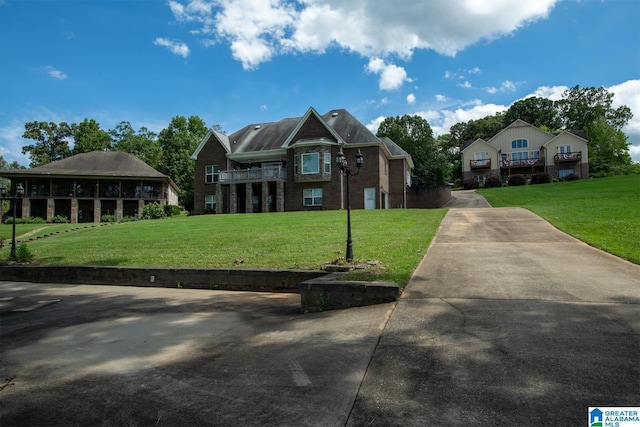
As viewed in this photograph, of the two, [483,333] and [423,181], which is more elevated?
[423,181]

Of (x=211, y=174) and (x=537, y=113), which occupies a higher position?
(x=537, y=113)

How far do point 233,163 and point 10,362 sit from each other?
34.0 meters

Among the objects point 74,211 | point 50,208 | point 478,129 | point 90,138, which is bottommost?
point 74,211

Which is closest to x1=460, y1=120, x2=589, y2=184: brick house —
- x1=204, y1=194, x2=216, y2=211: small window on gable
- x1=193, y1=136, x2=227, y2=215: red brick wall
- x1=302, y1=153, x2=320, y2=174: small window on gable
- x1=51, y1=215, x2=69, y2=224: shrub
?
x1=302, y1=153, x2=320, y2=174: small window on gable

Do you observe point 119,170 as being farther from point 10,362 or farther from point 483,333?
point 483,333

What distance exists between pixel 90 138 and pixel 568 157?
75.7 meters

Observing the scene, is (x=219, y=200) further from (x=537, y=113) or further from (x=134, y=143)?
(x=537, y=113)

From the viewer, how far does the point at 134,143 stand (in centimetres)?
6694

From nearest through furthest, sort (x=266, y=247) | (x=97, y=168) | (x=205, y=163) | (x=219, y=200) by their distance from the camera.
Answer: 1. (x=266, y=247)
2. (x=219, y=200)
3. (x=205, y=163)
4. (x=97, y=168)

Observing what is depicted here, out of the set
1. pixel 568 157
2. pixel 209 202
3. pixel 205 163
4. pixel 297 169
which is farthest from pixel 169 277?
pixel 568 157

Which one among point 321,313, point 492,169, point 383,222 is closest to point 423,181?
point 492,169

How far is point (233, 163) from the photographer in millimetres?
38031

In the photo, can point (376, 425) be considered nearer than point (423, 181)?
Yes

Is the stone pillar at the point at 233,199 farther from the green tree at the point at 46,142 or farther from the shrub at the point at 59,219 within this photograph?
the green tree at the point at 46,142
